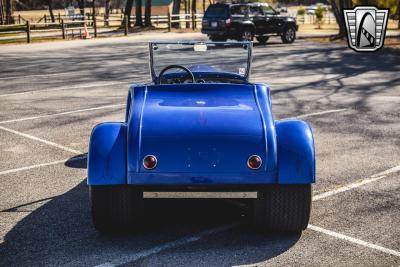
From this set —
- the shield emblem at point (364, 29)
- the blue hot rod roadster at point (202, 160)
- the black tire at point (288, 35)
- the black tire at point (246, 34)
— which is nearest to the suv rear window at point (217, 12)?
the black tire at point (246, 34)

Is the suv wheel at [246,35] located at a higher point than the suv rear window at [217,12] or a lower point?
lower

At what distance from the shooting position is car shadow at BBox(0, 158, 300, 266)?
4.58 meters

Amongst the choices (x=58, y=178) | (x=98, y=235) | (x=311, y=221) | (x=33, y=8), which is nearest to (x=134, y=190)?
(x=98, y=235)

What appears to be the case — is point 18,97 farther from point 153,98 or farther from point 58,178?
point 153,98

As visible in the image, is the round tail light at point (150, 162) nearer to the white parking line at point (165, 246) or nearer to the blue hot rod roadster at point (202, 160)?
the blue hot rod roadster at point (202, 160)

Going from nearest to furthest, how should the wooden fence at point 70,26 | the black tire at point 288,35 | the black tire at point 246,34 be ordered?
the black tire at point 246,34
the black tire at point 288,35
the wooden fence at point 70,26

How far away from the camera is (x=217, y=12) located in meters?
28.2

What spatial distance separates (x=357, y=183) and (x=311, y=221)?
1.46 m

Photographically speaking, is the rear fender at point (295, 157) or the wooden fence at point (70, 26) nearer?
the rear fender at point (295, 157)

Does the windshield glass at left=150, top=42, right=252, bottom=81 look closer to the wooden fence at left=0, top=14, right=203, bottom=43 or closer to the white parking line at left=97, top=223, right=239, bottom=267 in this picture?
the white parking line at left=97, top=223, right=239, bottom=267

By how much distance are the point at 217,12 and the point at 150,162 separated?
2434 centimetres

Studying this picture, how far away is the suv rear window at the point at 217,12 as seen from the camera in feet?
90.9

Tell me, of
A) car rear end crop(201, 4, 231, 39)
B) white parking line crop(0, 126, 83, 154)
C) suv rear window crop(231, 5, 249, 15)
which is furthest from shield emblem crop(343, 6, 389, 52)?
white parking line crop(0, 126, 83, 154)

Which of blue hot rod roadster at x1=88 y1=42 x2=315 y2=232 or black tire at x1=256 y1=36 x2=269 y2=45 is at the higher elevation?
blue hot rod roadster at x1=88 y1=42 x2=315 y2=232
